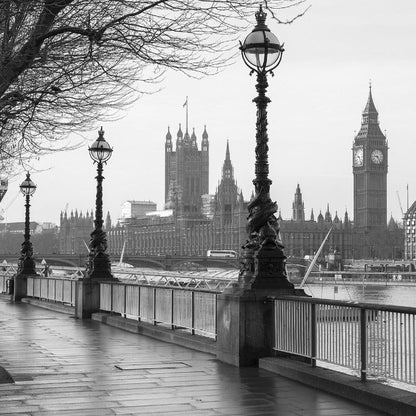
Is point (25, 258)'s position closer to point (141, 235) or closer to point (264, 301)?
point (264, 301)

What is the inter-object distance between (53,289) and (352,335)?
56.3 ft

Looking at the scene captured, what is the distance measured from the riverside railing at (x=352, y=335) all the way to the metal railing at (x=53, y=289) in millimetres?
12229

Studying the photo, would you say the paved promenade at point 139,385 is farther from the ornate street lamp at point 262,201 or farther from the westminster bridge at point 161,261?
the westminster bridge at point 161,261

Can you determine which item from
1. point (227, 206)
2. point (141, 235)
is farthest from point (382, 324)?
point (141, 235)

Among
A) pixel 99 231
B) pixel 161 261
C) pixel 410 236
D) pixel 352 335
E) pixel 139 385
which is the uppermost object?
pixel 410 236

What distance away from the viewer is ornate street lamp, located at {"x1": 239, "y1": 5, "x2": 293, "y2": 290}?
11305 mm

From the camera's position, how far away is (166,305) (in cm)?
1507

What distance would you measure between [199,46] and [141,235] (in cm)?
18988

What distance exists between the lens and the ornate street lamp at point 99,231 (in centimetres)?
1997

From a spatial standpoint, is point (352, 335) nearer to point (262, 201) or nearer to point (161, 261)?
point (262, 201)

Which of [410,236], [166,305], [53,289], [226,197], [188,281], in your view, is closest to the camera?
[166,305]

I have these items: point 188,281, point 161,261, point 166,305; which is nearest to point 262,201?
point 166,305

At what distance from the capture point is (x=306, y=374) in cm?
941

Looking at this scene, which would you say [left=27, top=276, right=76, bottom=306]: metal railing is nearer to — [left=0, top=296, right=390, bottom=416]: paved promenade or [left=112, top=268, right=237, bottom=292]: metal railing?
[left=112, top=268, right=237, bottom=292]: metal railing
